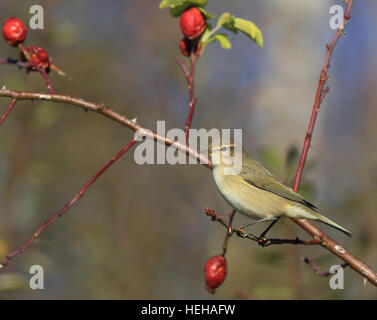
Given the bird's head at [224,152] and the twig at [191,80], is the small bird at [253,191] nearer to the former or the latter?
the bird's head at [224,152]

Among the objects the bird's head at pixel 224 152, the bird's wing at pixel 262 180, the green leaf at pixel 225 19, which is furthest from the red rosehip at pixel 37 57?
the bird's wing at pixel 262 180

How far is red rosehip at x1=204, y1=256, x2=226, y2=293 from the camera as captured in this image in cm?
318

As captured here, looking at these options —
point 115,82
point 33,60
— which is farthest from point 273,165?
point 115,82

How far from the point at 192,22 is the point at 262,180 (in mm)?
1888

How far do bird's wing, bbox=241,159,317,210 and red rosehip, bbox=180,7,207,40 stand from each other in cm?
170

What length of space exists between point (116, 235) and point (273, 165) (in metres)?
4.45

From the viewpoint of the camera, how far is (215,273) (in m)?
3.19

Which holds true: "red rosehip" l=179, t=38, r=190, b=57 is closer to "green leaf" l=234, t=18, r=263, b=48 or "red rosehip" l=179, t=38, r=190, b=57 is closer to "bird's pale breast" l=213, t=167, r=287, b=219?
"green leaf" l=234, t=18, r=263, b=48

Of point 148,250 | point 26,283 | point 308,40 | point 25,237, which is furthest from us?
point 308,40

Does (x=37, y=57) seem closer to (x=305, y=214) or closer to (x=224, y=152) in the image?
(x=224, y=152)

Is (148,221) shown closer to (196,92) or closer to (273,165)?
(196,92)

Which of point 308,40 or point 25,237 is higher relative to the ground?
point 308,40

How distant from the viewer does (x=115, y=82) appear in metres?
9.34

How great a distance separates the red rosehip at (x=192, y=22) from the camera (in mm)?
2850
